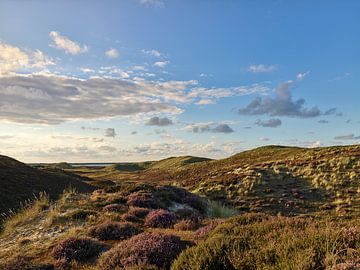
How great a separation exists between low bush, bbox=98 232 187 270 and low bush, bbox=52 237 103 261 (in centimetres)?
135

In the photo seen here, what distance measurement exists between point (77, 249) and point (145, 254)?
108 inches

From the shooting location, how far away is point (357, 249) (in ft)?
18.2

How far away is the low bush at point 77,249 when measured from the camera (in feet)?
28.4

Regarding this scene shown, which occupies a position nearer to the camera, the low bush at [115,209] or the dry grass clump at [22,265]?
the dry grass clump at [22,265]

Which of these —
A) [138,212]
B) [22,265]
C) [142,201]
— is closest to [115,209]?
[138,212]

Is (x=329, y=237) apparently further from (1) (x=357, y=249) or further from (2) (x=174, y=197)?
(2) (x=174, y=197)

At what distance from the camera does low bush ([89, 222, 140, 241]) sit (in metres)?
10.5

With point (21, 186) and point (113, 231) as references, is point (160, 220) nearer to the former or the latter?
point (113, 231)

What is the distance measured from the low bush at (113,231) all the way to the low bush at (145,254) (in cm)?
244

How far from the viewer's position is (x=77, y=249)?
29.3 ft

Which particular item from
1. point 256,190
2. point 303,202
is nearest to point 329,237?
point 303,202

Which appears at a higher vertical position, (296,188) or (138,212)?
(138,212)

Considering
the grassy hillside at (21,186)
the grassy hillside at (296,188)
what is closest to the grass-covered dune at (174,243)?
the grassy hillside at (21,186)

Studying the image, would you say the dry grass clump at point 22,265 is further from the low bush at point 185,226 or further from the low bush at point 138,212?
the low bush at point 138,212
